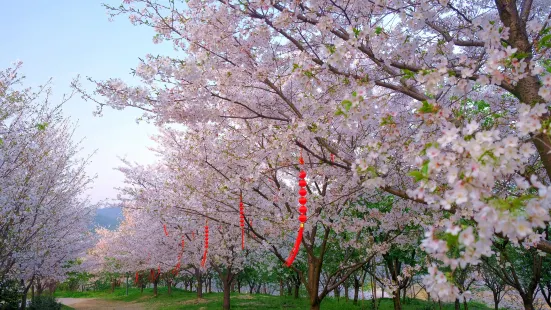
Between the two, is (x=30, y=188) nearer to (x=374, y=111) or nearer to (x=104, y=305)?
(x=374, y=111)

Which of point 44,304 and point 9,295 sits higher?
point 9,295

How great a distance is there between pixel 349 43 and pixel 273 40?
2.43m

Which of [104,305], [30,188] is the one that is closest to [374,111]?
[30,188]

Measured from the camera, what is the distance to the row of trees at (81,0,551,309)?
247 centimetres

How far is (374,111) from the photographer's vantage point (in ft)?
13.9

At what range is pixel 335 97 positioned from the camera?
19.7 feet

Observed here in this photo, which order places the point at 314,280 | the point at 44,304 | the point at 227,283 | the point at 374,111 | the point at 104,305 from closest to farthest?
the point at 374,111, the point at 314,280, the point at 44,304, the point at 227,283, the point at 104,305

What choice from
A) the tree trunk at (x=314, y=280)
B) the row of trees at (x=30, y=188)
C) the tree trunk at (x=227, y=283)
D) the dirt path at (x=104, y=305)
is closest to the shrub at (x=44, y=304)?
the row of trees at (x=30, y=188)

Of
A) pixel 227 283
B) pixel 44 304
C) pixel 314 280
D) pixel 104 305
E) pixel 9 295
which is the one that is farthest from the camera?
pixel 104 305

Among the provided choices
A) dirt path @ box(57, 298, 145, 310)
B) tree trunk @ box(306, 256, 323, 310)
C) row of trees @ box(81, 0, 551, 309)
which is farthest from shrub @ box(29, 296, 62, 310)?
tree trunk @ box(306, 256, 323, 310)

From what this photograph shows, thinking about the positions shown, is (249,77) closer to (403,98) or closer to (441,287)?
(403,98)

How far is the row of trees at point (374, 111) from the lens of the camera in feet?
8.12

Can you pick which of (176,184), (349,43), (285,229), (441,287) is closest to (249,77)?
(349,43)

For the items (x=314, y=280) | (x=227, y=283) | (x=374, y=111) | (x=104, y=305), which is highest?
(x=374, y=111)
